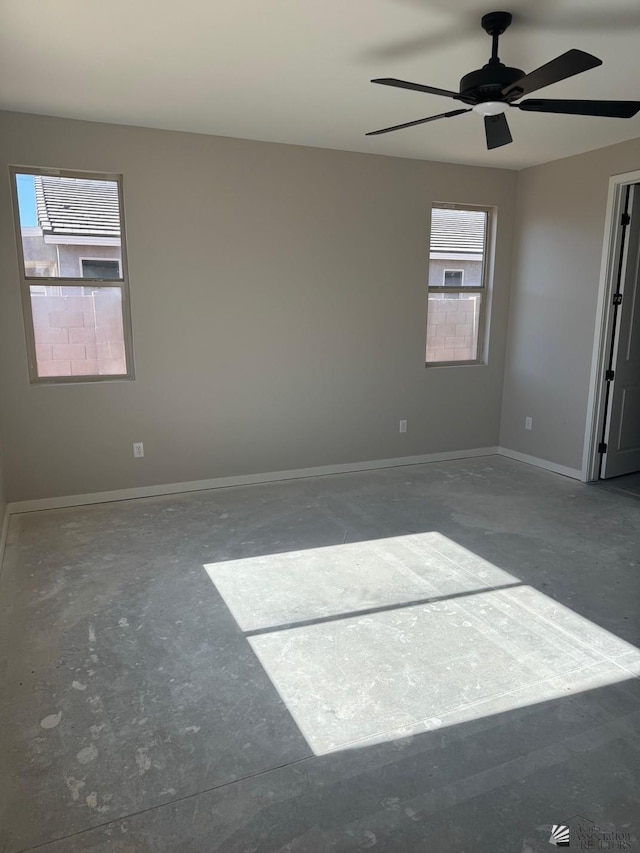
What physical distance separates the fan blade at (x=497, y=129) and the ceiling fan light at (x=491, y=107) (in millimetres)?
103

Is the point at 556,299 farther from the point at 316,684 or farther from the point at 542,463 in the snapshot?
the point at 316,684

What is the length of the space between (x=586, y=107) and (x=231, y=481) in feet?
11.0

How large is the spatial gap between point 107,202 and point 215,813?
3.67 metres

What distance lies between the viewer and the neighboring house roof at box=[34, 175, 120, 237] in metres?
3.81

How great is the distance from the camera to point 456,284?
17.3ft

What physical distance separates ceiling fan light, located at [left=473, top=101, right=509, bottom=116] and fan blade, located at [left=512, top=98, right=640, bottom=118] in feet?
0.26

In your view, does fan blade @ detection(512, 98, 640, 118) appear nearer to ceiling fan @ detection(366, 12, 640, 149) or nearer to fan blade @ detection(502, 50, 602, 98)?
ceiling fan @ detection(366, 12, 640, 149)

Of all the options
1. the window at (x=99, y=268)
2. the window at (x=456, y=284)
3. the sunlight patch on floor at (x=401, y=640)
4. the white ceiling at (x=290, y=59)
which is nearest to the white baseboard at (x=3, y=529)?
the sunlight patch on floor at (x=401, y=640)

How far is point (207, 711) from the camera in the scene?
209cm

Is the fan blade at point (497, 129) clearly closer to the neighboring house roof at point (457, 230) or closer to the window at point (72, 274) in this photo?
the neighboring house roof at point (457, 230)

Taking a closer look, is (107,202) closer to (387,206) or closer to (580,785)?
(387,206)

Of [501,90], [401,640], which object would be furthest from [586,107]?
[401,640]

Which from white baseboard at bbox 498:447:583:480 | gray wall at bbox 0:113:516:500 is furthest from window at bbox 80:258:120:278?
white baseboard at bbox 498:447:583:480

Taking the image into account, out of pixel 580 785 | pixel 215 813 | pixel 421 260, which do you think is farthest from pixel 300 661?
pixel 421 260
